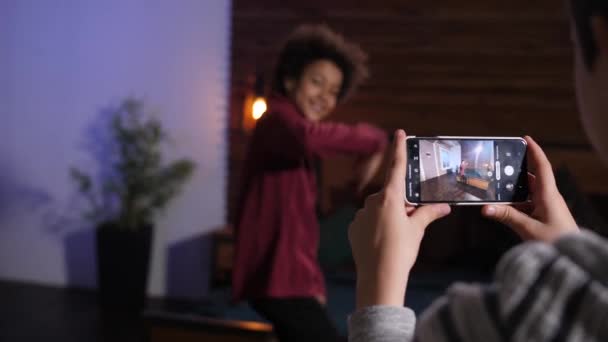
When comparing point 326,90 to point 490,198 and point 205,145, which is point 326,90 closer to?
point 490,198

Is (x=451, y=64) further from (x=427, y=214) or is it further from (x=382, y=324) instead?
(x=382, y=324)

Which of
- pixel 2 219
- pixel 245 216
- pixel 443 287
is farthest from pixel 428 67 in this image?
pixel 2 219

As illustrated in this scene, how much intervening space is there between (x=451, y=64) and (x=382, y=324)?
333 cm

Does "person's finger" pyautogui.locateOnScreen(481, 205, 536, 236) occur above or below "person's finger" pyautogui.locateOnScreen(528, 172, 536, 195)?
below

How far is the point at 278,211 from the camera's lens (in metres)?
1.97

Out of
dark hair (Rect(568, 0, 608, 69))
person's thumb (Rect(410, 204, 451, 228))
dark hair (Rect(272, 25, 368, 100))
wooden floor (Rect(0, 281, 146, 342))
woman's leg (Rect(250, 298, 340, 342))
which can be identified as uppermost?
dark hair (Rect(272, 25, 368, 100))

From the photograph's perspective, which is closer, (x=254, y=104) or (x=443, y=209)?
(x=443, y=209)

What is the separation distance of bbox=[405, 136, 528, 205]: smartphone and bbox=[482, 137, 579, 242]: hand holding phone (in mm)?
76

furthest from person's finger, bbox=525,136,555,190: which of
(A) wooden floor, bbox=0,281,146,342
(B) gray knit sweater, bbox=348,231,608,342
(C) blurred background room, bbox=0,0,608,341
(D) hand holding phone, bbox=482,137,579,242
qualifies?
(A) wooden floor, bbox=0,281,146,342

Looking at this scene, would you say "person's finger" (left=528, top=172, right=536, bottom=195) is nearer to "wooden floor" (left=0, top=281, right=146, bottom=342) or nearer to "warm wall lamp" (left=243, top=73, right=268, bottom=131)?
"warm wall lamp" (left=243, top=73, right=268, bottom=131)

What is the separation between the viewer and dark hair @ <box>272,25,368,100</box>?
2.10m

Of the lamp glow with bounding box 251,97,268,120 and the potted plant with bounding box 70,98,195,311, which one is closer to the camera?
the lamp glow with bounding box 251,97,268,120

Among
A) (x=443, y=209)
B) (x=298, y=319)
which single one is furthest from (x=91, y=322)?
(x=443, y=209)

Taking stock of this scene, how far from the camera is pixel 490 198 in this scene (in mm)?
935
